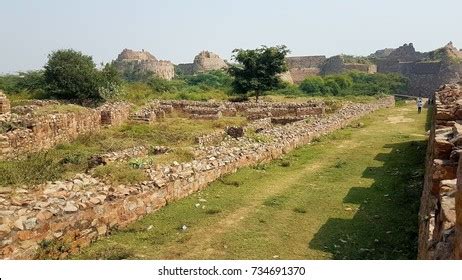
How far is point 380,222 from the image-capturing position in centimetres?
740

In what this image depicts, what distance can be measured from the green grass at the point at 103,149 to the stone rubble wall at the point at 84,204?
49cm

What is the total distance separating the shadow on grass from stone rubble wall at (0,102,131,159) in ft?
31.1

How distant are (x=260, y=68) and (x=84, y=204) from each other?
24.2 metres

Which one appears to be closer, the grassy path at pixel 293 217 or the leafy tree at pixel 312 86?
the grassy path at pixel 293 217

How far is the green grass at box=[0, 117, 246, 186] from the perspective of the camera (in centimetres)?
788

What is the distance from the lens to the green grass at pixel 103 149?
788 centimetres

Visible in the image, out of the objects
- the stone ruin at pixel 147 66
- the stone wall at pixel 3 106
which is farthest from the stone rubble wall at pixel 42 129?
the stone ruin at pixel 147 66

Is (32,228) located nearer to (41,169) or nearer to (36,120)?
(41,169)

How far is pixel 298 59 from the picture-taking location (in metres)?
73.6

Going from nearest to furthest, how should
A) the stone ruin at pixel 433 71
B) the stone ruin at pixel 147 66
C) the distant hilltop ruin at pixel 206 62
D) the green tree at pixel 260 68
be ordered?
the green tree at pixel 260 68 → the stone ruin at pixel 433 71 → the stone ruin at pixel 147 66 → the distant hilltop ruin at pixel 206 62

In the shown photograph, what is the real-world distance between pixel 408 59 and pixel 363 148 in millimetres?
62586

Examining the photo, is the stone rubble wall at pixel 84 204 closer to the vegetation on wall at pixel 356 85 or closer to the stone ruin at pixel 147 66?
the vegetation on wall at pixel 356 85

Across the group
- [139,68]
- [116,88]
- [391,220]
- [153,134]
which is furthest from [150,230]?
[139,68]

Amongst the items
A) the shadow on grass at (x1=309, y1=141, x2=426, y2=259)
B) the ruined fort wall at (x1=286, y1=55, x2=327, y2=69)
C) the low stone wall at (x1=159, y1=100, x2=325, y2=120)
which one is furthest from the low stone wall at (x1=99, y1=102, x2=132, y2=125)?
the ruined fort wall at (x1=286, y1=55, x2=327, y2=69)
